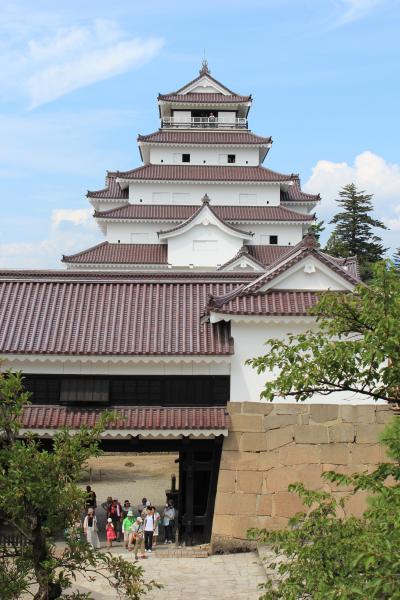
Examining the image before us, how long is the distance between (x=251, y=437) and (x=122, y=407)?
9.97 ft

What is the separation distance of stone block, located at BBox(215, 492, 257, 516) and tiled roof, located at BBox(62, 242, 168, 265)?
58.4ft

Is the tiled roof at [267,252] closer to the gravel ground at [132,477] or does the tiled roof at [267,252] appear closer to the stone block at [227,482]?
the gravel ground at [132,477]

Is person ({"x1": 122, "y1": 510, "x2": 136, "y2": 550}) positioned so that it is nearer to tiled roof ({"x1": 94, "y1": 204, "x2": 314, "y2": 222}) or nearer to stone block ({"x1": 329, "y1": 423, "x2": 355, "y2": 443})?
stone block ({"x1": 329, "y1": 423, "x2": 355, "y2": 443})

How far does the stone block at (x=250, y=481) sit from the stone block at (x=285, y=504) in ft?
1.46

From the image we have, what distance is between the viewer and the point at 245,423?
15.5 meters

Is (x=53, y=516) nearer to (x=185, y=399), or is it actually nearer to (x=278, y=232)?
(x=185, y=399)

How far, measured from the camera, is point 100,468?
2853cm

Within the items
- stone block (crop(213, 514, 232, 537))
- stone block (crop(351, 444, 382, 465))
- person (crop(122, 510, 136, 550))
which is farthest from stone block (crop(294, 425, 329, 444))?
person (crop(122, 510, 136, 550))

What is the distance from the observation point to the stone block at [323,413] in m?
15.6

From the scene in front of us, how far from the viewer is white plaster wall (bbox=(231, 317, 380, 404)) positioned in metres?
15.7

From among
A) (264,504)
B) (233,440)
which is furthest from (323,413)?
(264,504)

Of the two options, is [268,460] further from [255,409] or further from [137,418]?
[137,418]

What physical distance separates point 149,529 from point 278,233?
69.0 ft

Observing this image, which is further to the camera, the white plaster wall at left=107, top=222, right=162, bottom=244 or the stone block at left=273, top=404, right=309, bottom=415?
the white plaster wall at left=107, top=222, right=162, bottom=244
